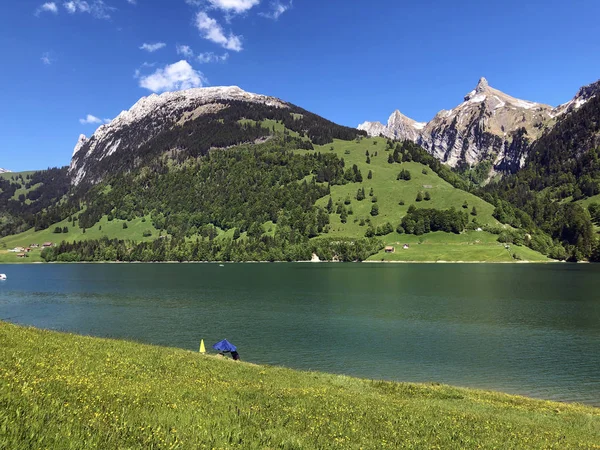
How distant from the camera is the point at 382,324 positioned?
7294cm

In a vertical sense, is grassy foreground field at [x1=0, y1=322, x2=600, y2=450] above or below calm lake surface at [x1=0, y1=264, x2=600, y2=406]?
above

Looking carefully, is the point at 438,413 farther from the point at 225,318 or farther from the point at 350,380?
the point at 225,318

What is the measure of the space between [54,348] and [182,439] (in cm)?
1809

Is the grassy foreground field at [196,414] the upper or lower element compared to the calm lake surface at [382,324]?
upper

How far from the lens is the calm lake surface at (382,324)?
155 ft

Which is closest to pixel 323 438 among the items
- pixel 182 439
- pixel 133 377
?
pixel 182 439

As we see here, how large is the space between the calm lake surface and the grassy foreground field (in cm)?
1870

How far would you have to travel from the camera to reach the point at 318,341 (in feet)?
198

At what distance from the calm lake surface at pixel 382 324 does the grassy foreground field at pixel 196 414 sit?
736 inches

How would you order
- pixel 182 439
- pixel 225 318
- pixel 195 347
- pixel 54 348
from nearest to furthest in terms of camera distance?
1. pixel 182 439
2. pixel 54 348
3. pixel 195 347
4. pixel 225 318

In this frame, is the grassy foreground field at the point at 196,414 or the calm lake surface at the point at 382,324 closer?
the grassy foreground field at the point at 196,414

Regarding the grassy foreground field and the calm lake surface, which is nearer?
the grassy foreground field

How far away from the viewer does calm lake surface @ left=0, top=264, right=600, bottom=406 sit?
47281 mm

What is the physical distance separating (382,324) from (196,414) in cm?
6303
